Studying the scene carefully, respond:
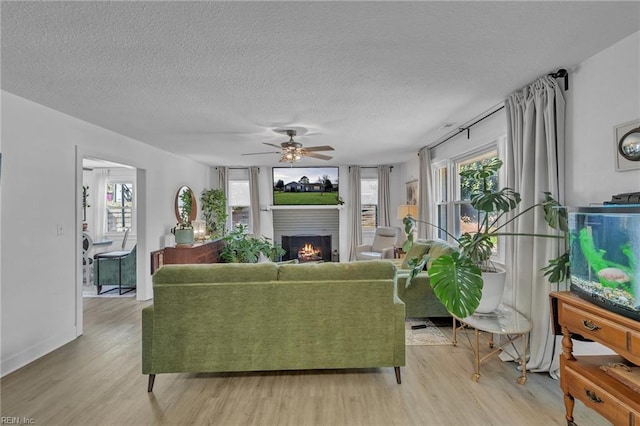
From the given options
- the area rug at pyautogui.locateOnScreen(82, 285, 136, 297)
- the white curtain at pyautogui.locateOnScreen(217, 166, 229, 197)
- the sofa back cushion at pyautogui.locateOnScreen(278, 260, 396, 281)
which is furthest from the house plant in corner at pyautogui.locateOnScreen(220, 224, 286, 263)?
the sofa back cushion at pyautogui.locateOnScreen(278, 260, 396, 281)

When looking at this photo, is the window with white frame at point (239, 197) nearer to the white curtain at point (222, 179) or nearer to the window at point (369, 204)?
the white curtain at point (222, 179)

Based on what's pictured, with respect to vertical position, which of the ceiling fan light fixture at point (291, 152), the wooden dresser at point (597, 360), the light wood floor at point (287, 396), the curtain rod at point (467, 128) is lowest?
the light wood floor at point (287, 396)

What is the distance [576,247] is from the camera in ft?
6.31

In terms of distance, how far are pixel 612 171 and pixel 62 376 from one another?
177 inches

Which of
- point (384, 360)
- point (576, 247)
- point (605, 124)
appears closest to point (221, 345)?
point (384, 360)

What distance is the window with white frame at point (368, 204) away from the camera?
7621mm

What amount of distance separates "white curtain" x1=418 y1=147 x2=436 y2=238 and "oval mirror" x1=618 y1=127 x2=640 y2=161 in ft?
11.1

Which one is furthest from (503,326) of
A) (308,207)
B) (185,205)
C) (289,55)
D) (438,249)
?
(185,205)

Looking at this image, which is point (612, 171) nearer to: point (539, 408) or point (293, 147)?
point (539, 408)

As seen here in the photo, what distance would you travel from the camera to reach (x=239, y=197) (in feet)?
25.2

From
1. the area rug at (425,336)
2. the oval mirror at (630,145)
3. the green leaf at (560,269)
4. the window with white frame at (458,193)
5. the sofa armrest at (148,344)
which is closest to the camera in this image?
the oval mirror at (630,145)

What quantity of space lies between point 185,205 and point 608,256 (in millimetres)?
6072

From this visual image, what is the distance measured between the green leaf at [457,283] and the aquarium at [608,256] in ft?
1.88

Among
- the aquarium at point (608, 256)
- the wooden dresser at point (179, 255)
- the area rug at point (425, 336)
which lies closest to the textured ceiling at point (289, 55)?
the aquarium at point (608, 256)
